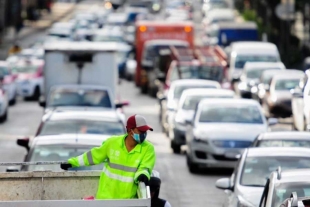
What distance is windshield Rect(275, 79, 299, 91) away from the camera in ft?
118

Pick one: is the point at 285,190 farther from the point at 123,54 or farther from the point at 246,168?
the point at 123,54

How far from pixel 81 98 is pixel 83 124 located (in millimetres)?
7633

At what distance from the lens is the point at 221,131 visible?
24125 mm

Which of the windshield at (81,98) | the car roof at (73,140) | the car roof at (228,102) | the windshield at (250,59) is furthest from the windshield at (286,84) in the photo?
the car roof at (73,140)

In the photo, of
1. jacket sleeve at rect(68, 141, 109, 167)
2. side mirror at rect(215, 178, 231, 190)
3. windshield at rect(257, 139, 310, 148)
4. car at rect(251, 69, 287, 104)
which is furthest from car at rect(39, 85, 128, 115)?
jacket sleeve at rect(68, 141, 109, 167)

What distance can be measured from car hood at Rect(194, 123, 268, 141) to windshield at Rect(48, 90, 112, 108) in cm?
254

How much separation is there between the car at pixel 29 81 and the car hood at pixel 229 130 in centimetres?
2355

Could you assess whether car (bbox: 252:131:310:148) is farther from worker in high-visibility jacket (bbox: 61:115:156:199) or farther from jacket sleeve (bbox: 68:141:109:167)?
worker in high-visibility jacket (bbox: 61:115:156:199)

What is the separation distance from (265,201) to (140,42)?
40.1m

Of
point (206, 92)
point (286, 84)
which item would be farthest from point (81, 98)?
point (286, 84)

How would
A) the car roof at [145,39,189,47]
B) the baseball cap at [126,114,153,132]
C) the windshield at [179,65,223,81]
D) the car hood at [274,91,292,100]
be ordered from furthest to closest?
the car roof at [145,39,189,47] → the windshield at [179,65,223,81] → the car hood at [274,91,292,100] → the baseball cap at [126,114,153,132]

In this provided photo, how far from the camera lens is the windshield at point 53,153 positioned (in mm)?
15836

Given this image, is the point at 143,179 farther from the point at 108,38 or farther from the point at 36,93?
the point at 108,38

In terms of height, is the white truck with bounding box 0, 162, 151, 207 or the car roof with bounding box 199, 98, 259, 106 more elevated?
the white truck with bounding box 0, 162, 151, 207
